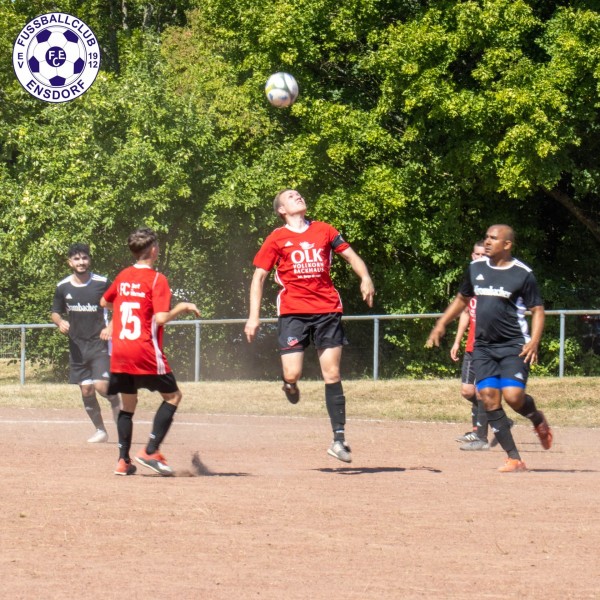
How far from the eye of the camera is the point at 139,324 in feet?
32.1

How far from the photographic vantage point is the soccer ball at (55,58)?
101 ft

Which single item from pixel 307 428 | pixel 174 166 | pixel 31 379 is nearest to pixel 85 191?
pixel 174 166

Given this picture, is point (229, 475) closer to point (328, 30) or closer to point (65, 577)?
point (65, 577)

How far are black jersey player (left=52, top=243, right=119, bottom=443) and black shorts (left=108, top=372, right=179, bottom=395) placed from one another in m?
3.58

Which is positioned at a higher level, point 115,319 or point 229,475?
point 115,319

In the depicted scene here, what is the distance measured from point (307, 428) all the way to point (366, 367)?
10502 mm

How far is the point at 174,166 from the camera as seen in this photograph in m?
30.5

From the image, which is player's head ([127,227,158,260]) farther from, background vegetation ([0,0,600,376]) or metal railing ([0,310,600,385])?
background vegetation ([0,0,600,376])

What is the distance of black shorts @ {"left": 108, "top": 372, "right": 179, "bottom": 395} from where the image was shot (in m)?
9.87

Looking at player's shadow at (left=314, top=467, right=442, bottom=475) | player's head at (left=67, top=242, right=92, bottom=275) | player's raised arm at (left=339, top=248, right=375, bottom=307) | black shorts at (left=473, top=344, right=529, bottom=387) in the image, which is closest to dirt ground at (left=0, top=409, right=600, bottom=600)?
player's shadow at (left=314, top=467, right=442, bottom=475)

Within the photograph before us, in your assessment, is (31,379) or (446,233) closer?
(31,379)

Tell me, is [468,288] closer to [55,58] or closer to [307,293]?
[307,293]

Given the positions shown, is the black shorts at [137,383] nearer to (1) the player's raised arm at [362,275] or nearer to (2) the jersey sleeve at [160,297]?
(2) the jersey sleeve at [160,297]

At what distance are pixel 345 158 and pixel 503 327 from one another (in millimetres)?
21346
